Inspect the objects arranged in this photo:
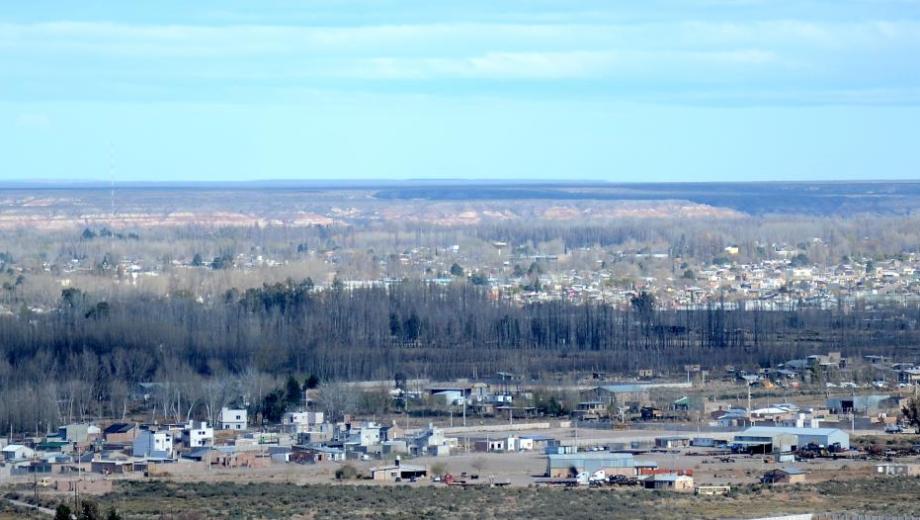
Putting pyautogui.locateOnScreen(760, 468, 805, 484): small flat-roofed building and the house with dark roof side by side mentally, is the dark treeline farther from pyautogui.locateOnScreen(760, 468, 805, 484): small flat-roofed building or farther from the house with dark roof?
pyautogui.locateOnScreen(760, 468, 805, 484): small flat-roofed building

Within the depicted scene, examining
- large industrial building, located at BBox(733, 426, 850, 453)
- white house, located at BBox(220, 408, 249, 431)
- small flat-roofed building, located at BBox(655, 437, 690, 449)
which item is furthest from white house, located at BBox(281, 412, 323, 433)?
large industrial building, located at BBox(733, 426, 850, 453)

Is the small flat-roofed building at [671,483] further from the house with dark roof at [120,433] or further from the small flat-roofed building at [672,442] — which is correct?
the house with dark roof at [120,433]

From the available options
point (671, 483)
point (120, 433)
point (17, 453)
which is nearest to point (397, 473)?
point (671, 483)

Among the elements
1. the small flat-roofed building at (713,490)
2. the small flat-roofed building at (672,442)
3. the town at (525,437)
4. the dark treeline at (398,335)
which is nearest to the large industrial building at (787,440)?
the town at (525,437)

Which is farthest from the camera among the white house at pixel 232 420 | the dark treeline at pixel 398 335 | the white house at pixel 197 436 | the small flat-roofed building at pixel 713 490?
the dark treeline at pixel 398 335

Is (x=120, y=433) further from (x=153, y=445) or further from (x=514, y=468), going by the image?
(x=514, y=468)

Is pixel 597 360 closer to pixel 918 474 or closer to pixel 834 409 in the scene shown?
pixel 834 409
